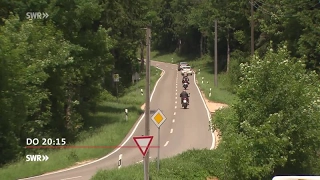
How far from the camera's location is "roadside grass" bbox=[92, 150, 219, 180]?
18312mm

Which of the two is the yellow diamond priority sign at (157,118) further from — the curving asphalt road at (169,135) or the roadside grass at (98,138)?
the roadside grass at (98,138)

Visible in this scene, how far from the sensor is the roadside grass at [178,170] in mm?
18312

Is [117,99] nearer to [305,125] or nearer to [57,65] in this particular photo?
[57,65]

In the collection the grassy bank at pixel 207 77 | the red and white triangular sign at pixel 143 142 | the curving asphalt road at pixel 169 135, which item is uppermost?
the red and white triangular sign at pixel 143 142

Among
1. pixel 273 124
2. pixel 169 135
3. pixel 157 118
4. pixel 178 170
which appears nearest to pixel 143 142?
pixel 157 118

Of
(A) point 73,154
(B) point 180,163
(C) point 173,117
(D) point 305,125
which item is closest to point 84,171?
(A) point 73,154

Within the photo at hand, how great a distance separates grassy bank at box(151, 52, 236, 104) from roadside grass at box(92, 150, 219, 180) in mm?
2678

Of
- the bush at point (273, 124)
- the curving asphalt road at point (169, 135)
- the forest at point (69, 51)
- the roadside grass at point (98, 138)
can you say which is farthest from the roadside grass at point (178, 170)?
the roadside grass at point (98, 138)

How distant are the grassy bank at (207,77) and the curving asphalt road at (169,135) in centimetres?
155

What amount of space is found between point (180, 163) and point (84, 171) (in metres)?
5.32

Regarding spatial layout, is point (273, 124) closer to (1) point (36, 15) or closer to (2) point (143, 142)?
(2) point (143, 142)

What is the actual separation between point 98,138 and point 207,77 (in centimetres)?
4246

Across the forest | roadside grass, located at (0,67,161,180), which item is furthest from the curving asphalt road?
the forest

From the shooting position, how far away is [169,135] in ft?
109
